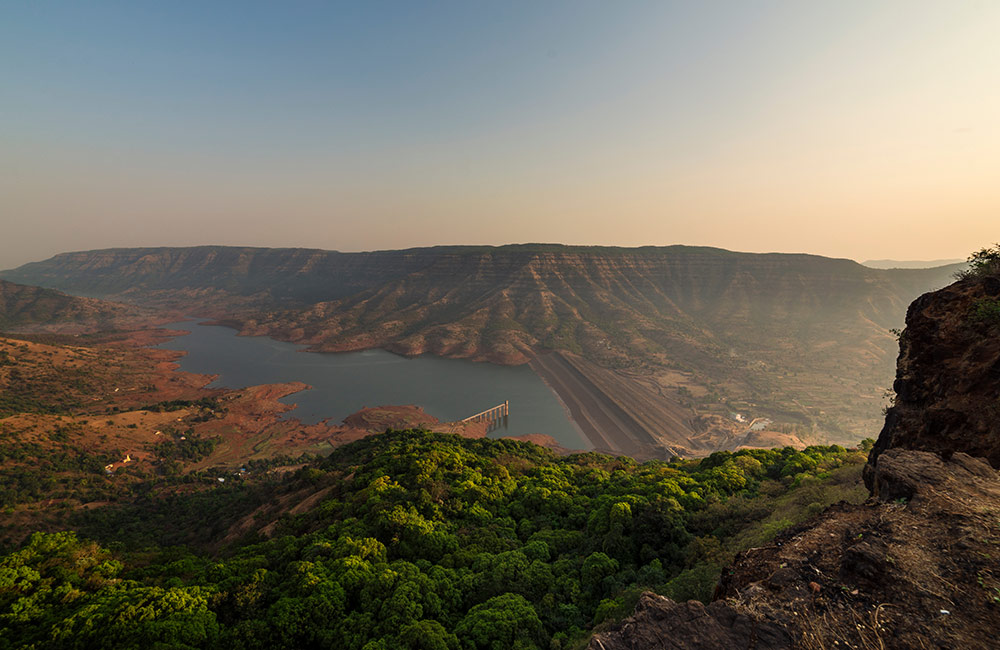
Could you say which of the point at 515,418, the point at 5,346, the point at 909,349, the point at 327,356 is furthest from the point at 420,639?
the point at 327,356

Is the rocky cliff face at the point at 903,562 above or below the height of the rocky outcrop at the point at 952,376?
below

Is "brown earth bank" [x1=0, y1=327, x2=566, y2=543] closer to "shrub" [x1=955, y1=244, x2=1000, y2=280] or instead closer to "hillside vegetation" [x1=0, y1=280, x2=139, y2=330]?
"shrub" [x1=955, y1=244, x2=1000, y2=280]

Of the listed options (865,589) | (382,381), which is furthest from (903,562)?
(382,381)

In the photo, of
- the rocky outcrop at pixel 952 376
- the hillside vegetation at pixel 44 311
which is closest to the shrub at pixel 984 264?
the rocky outcrop at pixel 952 376

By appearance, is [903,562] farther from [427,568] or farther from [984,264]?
[427,568]

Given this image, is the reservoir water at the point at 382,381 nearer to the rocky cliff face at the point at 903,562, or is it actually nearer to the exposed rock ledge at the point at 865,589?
the rocky cliff face at the point at 903,562

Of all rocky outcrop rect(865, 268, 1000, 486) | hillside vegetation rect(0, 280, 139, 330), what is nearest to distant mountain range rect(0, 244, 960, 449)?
hillside vegetation rect(0, 280, 139, 330)
